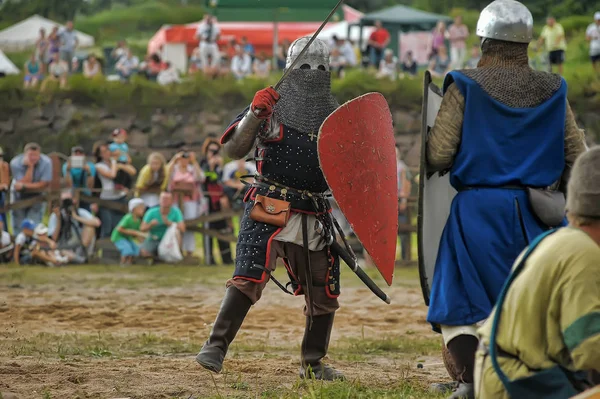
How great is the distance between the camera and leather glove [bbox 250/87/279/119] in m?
5.14

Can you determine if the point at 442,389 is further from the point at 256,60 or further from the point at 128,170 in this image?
the point at 256,60

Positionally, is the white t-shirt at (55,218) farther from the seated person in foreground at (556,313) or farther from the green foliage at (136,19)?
the green foliage at (136,19)

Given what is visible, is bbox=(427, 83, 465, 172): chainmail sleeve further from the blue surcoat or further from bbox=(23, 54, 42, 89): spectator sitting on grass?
bbox=(23, 54, 42, 89): spectator sitting on grass

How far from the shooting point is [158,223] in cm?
1326

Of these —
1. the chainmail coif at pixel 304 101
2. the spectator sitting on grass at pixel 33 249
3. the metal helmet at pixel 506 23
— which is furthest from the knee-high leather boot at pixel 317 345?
the spectator sitting on grass at pixel 33 249

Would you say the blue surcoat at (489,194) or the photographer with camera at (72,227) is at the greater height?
the blue surcoat at (489,194)

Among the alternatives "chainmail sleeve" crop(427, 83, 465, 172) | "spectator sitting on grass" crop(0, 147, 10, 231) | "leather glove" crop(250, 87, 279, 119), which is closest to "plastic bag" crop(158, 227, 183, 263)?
"spectator sitting on grass" crop(0, 147, 10, 231)

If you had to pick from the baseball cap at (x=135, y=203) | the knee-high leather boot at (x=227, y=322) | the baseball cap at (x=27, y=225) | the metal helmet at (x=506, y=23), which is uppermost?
the metal helmet at (x=506, y=23)

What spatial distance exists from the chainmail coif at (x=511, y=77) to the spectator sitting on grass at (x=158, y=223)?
9011 millimetres

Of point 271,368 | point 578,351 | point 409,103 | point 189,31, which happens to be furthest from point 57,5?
point 578,351

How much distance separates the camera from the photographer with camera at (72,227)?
13.4 m

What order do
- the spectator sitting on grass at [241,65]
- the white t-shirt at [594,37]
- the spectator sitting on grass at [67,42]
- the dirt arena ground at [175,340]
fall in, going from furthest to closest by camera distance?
the spectator sitting on grass at [241,65] < the spectator sitting on grass at [67,42] < the white t-shirt at [594,37] < the dirt arena ground at [175,340]

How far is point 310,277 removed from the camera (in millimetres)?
5422

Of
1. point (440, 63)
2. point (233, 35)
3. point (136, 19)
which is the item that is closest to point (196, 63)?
point (233, 35)
